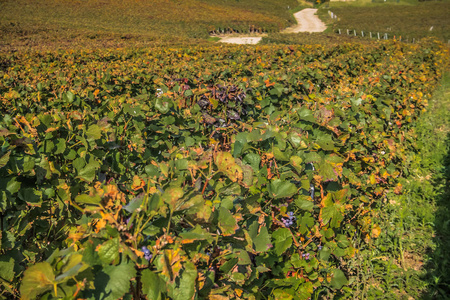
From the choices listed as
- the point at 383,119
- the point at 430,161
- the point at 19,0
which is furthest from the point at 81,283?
the point at 19,0

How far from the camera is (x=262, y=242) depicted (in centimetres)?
140

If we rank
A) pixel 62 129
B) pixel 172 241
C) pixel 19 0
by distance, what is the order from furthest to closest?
pixel 19 0, pixel 62 129, pixel 172 241

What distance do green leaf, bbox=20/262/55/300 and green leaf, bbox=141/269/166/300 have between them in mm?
242

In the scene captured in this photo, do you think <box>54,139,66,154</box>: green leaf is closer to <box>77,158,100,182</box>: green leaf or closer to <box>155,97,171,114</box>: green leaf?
<box>77,158,100,182</box>: green leaf

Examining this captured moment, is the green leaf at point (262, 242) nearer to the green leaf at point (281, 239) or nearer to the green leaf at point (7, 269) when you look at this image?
the green leaf at point (281, 239)

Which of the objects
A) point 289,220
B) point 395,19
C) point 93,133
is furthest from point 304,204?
point 395,19

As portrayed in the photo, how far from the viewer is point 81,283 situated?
0.79m

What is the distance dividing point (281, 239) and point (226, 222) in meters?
0.64

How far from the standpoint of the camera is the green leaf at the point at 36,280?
791 mm

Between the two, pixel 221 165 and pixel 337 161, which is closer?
pixel 221 165

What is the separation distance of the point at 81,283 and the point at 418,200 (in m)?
4.33

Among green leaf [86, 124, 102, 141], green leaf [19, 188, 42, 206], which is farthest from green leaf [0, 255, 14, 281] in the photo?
green leaf [86, 124, 102, 141]

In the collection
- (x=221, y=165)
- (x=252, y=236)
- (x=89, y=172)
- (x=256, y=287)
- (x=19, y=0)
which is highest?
(x=19, y=0)

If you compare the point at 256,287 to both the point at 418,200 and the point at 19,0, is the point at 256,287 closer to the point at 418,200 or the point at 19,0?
the point at 418,200
